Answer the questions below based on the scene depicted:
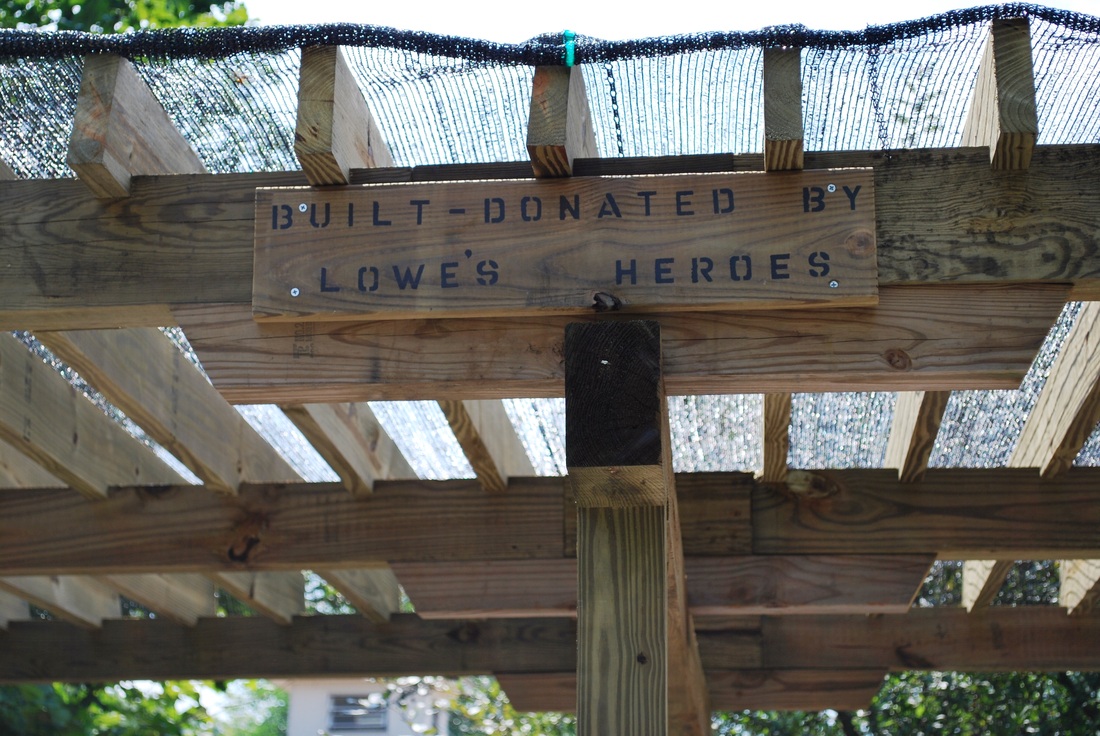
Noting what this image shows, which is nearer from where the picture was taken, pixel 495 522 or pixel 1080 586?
pixel 495 522

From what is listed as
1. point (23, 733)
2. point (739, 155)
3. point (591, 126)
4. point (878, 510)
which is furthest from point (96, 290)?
point (23, 733)

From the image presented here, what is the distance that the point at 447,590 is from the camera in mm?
3695

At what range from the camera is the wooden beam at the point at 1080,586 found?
4.16 meters

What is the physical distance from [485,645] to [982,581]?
1.64 meters

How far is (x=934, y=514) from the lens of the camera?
11.5 ft

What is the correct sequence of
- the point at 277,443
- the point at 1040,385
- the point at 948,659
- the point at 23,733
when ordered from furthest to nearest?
1. the point at 23,733
2. the point at 948,659
3. the point at 277,443
4. the point at 1040,385

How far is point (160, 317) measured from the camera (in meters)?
2.53

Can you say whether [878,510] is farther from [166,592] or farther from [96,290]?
[166,592]

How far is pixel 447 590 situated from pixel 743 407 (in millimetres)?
933

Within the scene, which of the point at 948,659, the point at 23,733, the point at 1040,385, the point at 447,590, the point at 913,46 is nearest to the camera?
the point at 913,46

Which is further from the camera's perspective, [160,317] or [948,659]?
[948,659]

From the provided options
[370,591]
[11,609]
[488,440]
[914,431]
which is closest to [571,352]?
[488,440]

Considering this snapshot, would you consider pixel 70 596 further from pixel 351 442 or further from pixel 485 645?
pixel 351 442

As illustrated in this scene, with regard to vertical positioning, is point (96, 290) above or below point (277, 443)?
below
